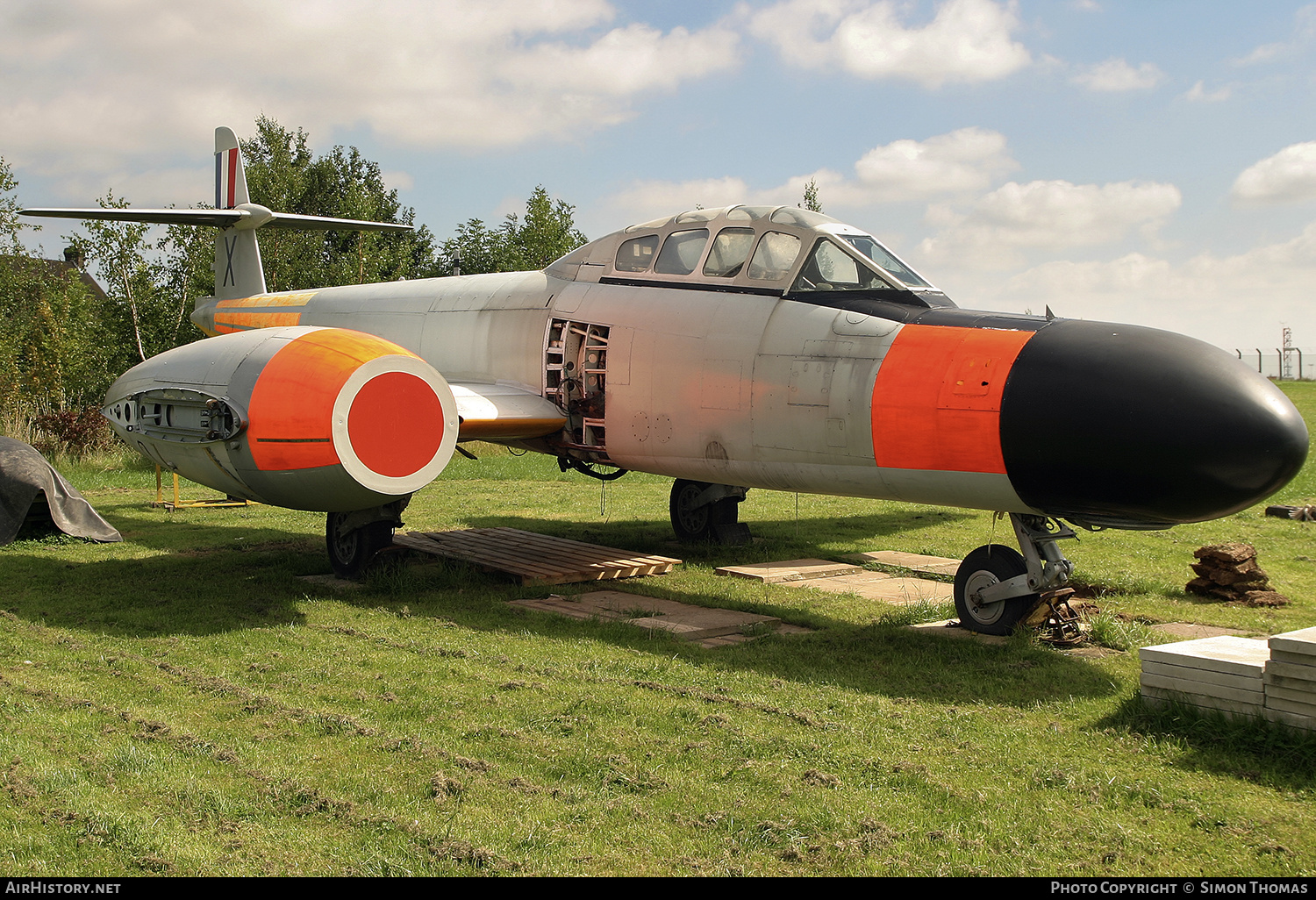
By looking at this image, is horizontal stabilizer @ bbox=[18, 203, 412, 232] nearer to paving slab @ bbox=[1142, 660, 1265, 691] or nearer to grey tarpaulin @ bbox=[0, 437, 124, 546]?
grey tarpaulin @ bbox=[0, 437, 124, 546]

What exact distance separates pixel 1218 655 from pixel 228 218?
13.1 metres

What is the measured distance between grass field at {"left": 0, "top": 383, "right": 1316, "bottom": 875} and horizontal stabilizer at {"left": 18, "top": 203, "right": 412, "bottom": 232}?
539 centimetres

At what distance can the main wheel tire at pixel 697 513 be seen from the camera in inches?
442

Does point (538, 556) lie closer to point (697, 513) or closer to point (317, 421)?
point (697, 513)

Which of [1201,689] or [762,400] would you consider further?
[762,400]

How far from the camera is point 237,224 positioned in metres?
14.2

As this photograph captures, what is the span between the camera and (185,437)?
7781 mm

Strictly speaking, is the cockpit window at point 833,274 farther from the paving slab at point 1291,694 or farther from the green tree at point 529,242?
the green tree at point 529,242

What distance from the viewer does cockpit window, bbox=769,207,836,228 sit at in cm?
765

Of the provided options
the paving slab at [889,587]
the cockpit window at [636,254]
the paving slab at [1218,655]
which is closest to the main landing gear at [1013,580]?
the paving slab at [889,587]

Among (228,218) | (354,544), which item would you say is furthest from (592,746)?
(228,218)

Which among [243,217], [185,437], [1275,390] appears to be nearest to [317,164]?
[243,217]

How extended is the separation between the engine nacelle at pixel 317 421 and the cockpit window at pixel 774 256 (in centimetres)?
249
